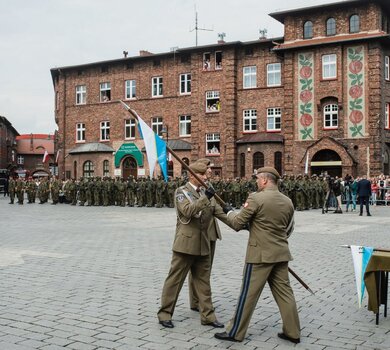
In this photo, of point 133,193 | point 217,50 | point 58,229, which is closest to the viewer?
point 58,229

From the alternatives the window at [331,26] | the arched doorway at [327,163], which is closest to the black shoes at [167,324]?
the arched doorway at [327,163]

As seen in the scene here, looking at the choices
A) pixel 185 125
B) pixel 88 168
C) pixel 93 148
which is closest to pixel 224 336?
pixel 185 125

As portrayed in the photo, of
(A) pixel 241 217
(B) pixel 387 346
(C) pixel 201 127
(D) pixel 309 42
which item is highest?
(D) pixel 309 42

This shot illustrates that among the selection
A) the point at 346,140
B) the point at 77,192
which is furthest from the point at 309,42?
the point at 77,192

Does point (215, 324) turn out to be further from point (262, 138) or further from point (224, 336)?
point (262, 138)

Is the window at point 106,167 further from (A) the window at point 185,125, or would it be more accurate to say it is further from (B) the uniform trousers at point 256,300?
(B) the uniform trousers at point 256,300

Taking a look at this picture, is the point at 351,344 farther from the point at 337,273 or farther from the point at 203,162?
the point at 337,273

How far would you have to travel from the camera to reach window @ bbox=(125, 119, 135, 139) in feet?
148

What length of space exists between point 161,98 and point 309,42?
1318 cm

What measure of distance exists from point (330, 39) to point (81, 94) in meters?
23.1

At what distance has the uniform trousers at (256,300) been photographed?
5641 mm

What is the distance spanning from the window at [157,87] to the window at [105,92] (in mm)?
4638

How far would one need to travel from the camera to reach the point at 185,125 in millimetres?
42938

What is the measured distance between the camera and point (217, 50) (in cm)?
4081
